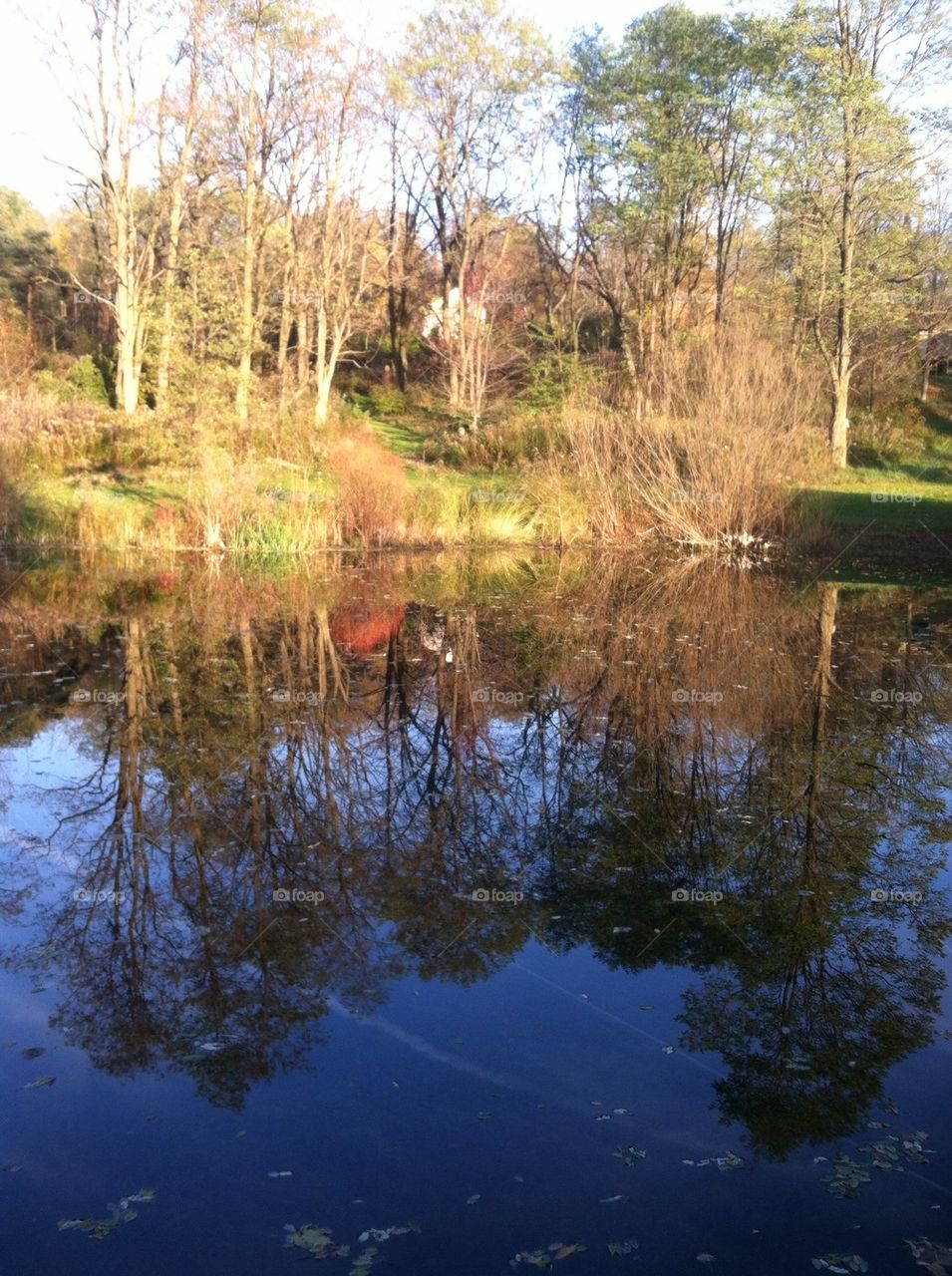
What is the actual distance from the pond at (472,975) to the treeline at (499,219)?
13.5 meters

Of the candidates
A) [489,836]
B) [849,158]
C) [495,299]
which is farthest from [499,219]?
[489,836]

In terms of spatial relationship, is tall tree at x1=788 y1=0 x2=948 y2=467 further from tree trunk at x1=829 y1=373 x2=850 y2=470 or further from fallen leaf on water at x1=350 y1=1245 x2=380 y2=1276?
fallen leaf on water at x1=350 y1=1245 x2=380 y2=1276

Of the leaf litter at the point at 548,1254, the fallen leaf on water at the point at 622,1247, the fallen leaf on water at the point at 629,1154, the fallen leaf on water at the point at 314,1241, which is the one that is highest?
the fallen leaf on water at the point at 629,1154

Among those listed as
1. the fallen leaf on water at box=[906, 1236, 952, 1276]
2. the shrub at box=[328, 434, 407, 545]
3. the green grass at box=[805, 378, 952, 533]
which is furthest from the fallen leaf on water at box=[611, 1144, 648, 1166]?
the green grass at box=[805, 378, 952, 533]

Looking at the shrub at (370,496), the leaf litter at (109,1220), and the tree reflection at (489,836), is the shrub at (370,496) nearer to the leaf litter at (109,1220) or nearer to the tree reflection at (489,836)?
the tree reflection at (489,836)

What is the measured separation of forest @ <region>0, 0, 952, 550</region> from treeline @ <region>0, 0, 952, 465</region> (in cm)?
13

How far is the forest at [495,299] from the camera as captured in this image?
837 inches

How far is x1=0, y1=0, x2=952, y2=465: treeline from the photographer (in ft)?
92.7

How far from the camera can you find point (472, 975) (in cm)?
564

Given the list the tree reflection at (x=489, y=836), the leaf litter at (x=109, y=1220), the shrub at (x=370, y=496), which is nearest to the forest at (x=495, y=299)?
the shrub at (x=370, y=496)

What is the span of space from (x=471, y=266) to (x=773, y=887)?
3867cm

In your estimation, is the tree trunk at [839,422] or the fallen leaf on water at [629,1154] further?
the tree trunk at [839,422]

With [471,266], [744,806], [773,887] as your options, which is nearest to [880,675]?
[744,806]

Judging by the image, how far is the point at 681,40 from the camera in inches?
1347
